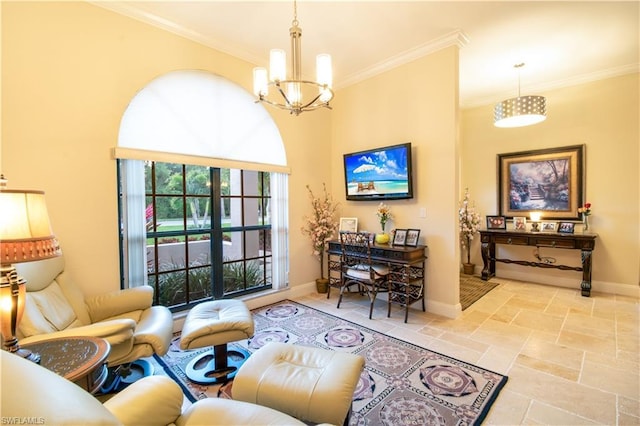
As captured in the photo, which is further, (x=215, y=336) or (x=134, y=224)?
(x=134, y=224)

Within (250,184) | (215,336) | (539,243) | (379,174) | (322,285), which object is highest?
(379,174)

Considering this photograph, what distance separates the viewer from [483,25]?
123 inches

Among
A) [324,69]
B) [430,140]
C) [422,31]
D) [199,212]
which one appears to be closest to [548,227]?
[430,140]

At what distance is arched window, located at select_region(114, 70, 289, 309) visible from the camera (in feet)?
→ 9.45

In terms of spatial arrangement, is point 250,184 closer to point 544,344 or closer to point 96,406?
point 96,406

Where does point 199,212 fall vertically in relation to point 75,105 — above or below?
below

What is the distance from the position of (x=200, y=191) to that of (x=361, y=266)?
7.39 ft

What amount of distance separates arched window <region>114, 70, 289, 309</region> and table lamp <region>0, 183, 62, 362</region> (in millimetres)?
1345

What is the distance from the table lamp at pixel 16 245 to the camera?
1402 mm

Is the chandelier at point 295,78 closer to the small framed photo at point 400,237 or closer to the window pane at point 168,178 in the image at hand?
the window pane at point 168,178

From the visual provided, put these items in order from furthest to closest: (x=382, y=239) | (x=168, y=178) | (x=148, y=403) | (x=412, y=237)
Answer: (x=382, y=239)
(x=412, y=237)
(x=168, y=178)
(x=148, y=403)

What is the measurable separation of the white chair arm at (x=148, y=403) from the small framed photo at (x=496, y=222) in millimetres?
5409

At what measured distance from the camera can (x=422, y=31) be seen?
10.7 feet

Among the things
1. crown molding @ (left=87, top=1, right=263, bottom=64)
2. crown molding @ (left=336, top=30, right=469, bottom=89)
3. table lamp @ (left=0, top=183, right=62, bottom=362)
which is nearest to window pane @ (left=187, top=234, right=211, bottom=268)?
table lamp @ (left=0, top=183, right=62, bottom=362)
